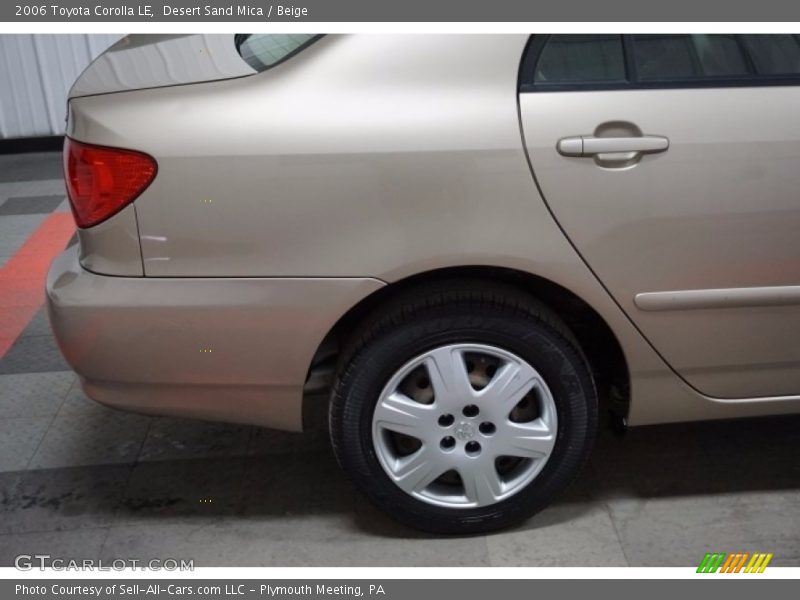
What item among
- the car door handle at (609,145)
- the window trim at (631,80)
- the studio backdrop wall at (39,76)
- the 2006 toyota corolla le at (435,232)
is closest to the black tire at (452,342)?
the 2006 toyota corolla le at (435,232)

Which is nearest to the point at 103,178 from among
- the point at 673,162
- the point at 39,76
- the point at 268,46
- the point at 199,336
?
the point at 199,336

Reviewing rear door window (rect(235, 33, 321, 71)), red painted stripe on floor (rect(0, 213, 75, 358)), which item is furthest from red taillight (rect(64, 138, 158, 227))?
red painted stripe on floor (rect(0, 213, 75, 358))

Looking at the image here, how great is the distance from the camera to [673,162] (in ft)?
6.80

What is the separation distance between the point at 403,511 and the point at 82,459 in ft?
3.44

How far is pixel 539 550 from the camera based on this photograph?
2365 millimetres

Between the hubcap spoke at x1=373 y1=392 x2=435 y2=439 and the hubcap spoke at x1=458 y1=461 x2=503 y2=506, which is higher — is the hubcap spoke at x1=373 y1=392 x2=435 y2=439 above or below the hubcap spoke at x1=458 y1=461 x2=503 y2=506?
above

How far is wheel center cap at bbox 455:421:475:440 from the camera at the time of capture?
2.26 metres

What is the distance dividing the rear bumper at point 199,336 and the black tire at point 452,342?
110 mm

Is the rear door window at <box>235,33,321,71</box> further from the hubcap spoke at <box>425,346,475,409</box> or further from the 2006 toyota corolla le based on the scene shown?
the hubcap spoke at <box>425,346,475,409</box>

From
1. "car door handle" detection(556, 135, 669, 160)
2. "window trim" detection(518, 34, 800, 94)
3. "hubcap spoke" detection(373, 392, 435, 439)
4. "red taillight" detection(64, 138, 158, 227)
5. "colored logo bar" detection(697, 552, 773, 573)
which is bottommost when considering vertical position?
"colored logo bar" detection(697, 552, 773, 573)

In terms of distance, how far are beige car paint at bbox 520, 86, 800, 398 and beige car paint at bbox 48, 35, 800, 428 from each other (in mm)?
36

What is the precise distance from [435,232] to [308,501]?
91cm

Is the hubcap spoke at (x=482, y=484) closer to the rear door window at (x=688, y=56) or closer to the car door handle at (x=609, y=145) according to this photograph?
the car door handle at (x=609, y=145)

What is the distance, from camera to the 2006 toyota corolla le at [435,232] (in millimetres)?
2059
